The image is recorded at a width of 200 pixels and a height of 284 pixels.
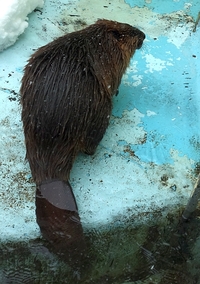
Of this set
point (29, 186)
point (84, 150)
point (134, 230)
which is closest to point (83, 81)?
point (84, 150)

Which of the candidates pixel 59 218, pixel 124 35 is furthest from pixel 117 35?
pixel 59 218

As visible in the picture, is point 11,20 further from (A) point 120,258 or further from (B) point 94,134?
(A) point 120,258

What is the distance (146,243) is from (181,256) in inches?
6.5

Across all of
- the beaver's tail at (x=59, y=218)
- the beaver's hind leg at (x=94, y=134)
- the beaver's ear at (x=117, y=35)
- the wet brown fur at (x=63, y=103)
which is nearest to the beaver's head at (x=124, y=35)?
the beaver's ear at (x=117, y=35)

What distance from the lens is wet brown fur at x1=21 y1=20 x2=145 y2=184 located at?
86.0 inches

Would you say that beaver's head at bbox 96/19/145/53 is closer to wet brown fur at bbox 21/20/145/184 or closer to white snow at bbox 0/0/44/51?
wet brown fur at bbox 21/20/145/184

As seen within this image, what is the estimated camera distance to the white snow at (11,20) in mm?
2852

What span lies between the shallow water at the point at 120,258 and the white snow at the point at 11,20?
1.30 meters

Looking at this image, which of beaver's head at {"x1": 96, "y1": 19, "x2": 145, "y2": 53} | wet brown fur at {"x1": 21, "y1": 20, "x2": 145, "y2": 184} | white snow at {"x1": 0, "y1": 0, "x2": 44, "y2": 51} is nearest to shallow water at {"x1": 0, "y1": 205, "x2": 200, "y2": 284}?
wet brown fur at {"x1": 21, "y1": 20, "x2": 145, "y2": 184}

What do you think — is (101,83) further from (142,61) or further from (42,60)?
(142,61)

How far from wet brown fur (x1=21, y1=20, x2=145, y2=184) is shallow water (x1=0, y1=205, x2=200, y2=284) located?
33 cm

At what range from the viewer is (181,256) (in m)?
2.21

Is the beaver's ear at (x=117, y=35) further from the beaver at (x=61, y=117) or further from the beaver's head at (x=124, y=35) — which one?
the beaver at (x=61, y=117)

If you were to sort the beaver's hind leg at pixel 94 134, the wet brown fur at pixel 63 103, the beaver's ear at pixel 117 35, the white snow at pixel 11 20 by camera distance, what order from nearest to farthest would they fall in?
the wet brown fur at pixel 63 103 → the beaver's hind leg at pixel 94 134 → the beaver's ear at pixel 117 35 → the white snow at pixel 11 20
